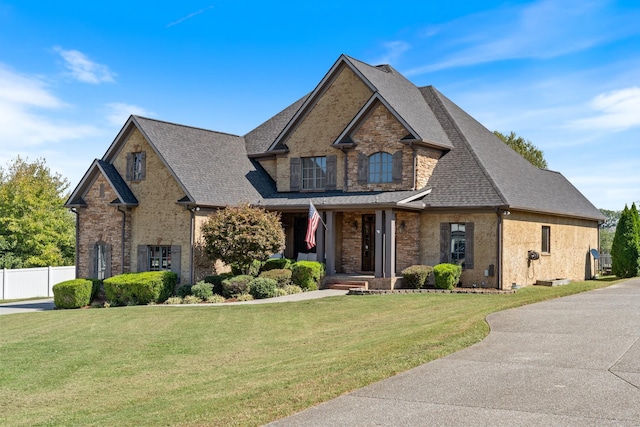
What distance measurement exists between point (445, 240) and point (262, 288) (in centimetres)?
740

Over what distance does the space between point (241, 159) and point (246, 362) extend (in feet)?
63.2

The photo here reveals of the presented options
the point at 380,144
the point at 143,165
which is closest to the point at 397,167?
the point at 380,144

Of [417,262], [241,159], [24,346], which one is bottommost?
[24,346]

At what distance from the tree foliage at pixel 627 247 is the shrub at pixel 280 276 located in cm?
1852

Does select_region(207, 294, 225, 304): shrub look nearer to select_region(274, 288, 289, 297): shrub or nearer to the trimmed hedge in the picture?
select_region(274, 288, 289, 297): shrub

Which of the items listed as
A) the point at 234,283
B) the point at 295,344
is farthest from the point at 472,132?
the point at 295,344

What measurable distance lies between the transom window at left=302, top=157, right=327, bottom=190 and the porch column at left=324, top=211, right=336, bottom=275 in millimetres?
3061

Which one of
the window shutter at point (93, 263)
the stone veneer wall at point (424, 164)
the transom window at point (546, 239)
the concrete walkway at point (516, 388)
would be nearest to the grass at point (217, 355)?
the concrete walkway at point (516, 388)

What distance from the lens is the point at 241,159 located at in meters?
31.5

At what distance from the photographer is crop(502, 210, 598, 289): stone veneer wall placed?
25531 millimetres

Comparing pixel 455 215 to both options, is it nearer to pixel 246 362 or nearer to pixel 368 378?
pixel 246 362

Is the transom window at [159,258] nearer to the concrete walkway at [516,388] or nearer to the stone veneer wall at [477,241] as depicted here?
the stone veneer wall at [477,241]

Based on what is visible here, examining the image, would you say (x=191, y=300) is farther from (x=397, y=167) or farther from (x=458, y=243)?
(x=458, y=243)

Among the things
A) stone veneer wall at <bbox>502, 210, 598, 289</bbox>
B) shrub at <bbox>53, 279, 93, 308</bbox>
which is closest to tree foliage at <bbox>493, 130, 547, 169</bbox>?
stone veneer wall at <bbox>502, 210, 598, 289</bbox>
